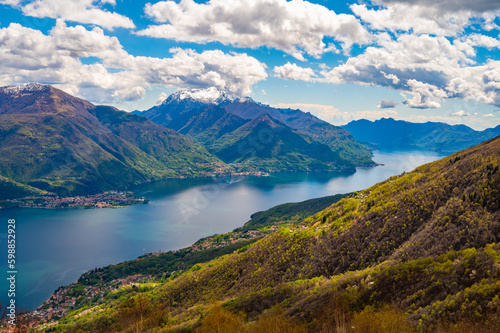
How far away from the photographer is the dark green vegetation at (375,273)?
22891mm

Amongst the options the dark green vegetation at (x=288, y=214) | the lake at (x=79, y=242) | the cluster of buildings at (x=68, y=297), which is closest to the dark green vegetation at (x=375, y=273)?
the cluster of buildings at (x=68, y=297)

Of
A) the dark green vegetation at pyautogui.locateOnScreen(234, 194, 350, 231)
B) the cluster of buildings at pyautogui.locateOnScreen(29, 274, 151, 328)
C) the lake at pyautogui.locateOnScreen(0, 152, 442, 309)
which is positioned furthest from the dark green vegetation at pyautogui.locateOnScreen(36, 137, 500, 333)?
the dark green vegetation at pyautogui.locateOnScreen(234, 194, 350, 231)

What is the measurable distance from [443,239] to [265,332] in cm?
2065

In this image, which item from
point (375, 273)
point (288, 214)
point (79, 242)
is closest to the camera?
point (375, 273)

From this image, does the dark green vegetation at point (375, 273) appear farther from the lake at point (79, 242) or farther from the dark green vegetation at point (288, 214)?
the dark green vegetation at point (288, 214)

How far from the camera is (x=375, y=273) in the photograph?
1182 inches

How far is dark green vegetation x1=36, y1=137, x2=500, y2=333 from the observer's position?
22.9m

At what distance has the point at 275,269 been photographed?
46.9 metres

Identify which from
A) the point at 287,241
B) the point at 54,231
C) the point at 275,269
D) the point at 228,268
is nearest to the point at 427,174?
the point at 287,241

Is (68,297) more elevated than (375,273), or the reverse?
(375,273)

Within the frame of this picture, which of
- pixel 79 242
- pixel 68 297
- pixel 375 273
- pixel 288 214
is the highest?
pixel 375 273

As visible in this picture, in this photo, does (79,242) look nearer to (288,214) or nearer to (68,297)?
(68,297)

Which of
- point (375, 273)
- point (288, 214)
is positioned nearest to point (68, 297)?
point (375, 273)

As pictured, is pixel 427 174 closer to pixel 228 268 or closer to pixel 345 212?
pixel 345 212
